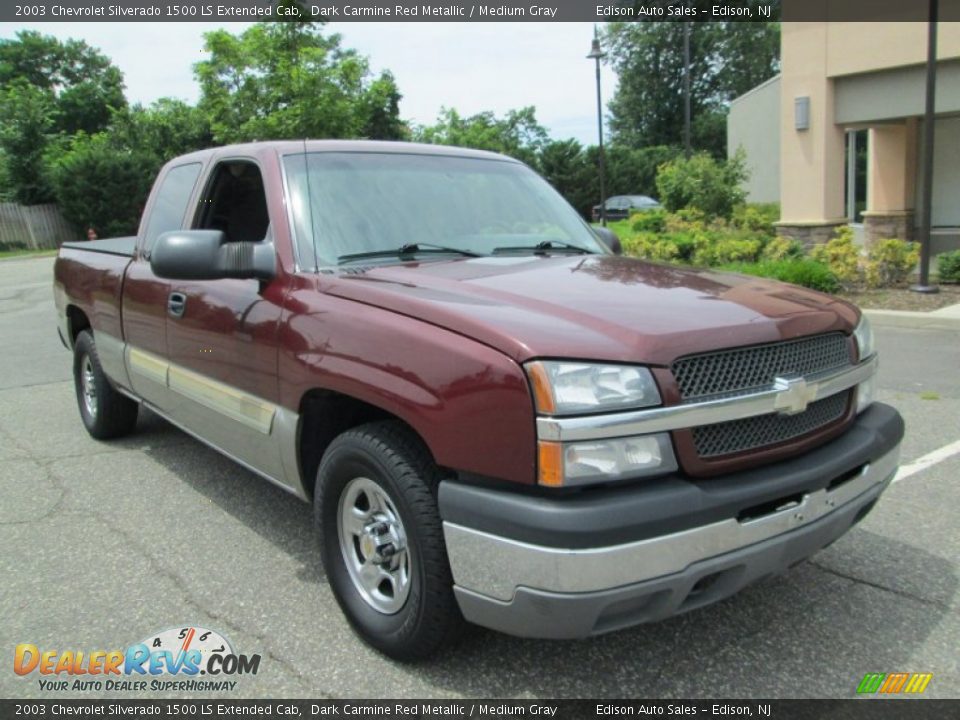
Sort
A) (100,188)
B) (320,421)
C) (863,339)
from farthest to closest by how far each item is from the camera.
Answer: (100,188)
(320,421)
(863,339)

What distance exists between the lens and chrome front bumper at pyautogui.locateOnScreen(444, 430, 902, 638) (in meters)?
2.16

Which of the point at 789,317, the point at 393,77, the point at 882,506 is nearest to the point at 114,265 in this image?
the point at 789,317

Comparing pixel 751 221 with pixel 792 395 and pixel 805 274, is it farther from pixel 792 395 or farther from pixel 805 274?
pixel 792 395

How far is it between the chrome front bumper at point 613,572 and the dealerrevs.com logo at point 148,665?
104 centimetres

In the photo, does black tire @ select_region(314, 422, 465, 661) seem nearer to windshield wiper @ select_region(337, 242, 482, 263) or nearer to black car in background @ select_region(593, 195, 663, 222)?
windshield wiper @ select_region(337, 242, 482, 263)

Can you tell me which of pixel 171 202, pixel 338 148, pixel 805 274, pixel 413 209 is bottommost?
pixel 805 274

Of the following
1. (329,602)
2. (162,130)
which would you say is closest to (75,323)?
(329,602)

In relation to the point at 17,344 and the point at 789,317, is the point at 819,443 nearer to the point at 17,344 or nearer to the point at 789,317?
the point at 789,317

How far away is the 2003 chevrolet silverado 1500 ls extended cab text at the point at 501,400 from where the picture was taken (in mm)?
2217

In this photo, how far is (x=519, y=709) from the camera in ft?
8.36

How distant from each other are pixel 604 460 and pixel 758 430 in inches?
23.5

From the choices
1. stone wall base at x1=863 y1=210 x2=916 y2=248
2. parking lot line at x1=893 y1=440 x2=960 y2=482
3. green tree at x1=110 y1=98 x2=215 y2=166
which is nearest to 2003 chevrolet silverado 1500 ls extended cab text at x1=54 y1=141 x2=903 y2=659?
parking lot line at x1=893 y1=440 x2=960 y2=482

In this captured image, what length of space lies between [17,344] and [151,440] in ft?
20.0

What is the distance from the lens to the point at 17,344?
34.2ft
